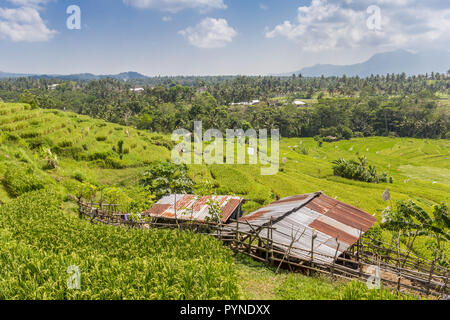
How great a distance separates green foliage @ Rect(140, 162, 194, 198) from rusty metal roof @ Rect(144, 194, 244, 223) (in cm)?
307

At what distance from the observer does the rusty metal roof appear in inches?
569

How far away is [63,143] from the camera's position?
94.4ft

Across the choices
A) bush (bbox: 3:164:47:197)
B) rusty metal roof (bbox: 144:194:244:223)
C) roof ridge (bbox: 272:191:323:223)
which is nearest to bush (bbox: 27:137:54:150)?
bush (bbox: 3:164:47:197)

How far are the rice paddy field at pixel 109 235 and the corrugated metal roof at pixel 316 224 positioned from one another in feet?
4.13

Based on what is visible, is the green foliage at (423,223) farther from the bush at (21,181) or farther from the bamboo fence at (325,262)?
the bush at (21,181)

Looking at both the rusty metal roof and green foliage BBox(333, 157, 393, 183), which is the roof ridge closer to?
Answer: the rusty metal roof

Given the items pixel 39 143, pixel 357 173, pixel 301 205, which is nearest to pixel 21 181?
pixel 39 143

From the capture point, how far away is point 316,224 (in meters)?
12.4

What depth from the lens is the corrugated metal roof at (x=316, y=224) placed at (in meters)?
10.7

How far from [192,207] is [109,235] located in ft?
12.5

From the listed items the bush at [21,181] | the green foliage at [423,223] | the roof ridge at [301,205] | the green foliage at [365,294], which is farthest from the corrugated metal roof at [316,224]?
the bush at [21,181]
